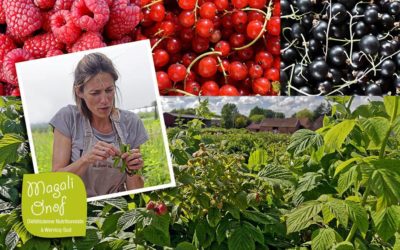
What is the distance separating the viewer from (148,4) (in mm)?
1292

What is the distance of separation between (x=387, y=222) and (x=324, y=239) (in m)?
0.10

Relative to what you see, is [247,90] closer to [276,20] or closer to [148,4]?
[276,20]

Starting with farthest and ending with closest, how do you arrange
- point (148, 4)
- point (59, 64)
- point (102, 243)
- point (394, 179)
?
point (148, 4), point (59, 64), point (102, 243), point (394, 179)

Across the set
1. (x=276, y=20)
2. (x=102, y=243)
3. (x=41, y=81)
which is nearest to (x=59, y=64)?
(x=41, y=81)

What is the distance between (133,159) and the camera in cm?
115

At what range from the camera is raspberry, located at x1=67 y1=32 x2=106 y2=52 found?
119 centimetres

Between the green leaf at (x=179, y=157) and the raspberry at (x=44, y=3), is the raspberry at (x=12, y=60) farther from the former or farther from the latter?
the green leaf at (x=179, y=157)

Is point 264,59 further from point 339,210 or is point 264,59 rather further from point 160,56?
point 339,210

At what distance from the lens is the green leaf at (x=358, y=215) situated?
95 centimetres

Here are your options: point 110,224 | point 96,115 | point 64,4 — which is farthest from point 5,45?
point 110,224

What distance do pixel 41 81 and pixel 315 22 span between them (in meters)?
0.63

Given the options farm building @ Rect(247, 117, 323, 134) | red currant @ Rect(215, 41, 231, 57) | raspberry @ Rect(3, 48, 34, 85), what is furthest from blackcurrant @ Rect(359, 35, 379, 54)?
raspberry @ Rect(3, 48, 34, 85)

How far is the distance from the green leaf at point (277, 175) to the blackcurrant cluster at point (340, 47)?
0.32 m

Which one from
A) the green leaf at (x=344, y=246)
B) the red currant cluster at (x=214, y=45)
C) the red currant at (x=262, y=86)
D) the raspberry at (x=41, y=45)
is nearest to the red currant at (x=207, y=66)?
the red currant cluster at (x=214, y=45)
